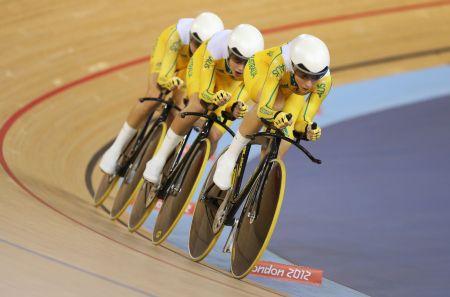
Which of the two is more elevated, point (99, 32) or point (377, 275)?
point (99, 32)

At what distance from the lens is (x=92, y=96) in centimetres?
867

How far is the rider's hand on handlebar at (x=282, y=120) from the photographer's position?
445 cm

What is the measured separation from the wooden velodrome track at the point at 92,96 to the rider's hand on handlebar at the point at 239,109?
80 centimetres

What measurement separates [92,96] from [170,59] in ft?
8.98

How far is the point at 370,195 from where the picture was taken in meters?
6.68

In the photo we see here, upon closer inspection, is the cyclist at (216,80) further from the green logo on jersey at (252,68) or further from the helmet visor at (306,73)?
the helmet visor at (306,73)

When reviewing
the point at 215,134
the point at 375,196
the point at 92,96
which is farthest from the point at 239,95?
the point at 92,96

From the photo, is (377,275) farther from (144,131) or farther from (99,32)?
(99,32)

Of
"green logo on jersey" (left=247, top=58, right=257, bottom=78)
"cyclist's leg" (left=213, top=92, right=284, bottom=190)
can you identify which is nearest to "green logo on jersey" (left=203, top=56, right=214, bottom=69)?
"green logo on jersey" (left=247, top=58, right=257, bottom=78)

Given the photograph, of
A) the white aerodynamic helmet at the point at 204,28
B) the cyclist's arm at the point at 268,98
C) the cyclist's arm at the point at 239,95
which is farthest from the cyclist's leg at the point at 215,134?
the cyclist's arm at the point at 268,98

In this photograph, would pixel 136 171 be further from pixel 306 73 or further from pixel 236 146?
pixel 306 73

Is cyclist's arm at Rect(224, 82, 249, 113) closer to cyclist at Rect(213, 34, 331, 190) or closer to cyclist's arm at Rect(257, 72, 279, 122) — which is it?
cyclist at Rect(213, 34, 331, 190)

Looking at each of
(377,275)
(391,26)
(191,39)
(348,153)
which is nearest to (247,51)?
(191,39)

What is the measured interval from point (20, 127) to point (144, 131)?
1637mm
